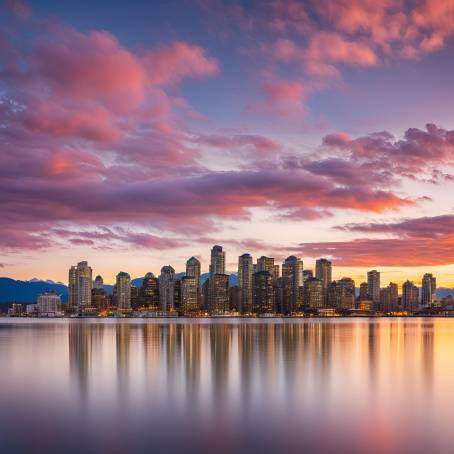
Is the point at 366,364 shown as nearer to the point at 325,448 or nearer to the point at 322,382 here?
the point at 322,382

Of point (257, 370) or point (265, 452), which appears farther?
point (257, 370)

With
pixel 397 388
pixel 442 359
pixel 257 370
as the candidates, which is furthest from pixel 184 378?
pixel 442 359

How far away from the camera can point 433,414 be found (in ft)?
89.9

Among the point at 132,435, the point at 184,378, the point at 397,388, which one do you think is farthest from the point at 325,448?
the point at 184,378

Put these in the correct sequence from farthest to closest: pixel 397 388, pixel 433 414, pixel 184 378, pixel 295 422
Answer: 1. pixel 184 378
2. pixel 397 388
3. pixel 433 414
4. pixel 295 422

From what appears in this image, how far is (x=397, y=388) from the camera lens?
118 feet

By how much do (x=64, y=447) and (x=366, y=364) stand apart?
35036 mm

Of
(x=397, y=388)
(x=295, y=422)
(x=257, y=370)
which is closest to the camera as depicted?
(x=295, y=422)

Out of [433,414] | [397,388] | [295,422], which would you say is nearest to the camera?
[295,422]

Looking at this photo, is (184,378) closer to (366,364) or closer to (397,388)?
(397,388)

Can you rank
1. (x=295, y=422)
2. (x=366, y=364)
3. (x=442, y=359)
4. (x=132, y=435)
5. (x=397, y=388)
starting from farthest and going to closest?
(x=442, y=359) → (x=366, y=364) → (x=397, y=388) → (x=295, y=422) → (x=132, y=435)

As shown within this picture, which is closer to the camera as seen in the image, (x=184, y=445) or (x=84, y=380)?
(x=184, y=445)

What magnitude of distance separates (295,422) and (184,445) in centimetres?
636

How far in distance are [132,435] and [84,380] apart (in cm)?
1821
